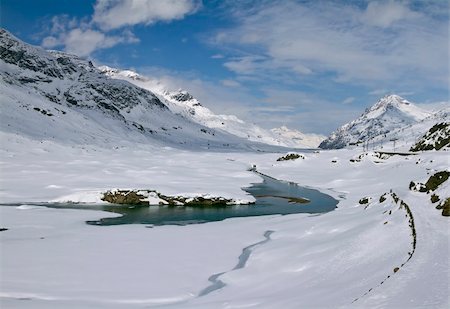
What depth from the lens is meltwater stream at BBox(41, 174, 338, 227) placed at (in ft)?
162

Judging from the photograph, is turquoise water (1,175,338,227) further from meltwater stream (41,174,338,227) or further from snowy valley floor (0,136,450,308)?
snowy valley floor (0,136,450,308)

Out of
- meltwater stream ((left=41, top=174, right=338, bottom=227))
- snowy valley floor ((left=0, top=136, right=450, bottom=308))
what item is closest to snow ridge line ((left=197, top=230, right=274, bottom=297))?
snowy valley floor ((left=0, top=136, right=450, bottom=308))

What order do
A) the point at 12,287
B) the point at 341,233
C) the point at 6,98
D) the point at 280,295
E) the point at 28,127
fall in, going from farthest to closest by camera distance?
the point at 6,98, the point at 28,127, the point at 341,233, the point at 12,287, the point at 280,295

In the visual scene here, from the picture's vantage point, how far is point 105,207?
5800 centimetres

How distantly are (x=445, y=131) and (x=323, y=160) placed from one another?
1337 inches

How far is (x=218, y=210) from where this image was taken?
194 ft

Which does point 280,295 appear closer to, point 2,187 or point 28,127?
point 2,187

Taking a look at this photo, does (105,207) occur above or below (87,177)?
below

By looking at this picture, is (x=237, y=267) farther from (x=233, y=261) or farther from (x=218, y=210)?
(x=218, y=210)

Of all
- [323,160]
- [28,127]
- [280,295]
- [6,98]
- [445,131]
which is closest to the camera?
[280,295]

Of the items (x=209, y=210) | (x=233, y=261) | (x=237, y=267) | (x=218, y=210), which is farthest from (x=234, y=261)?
(x=218, y=210)

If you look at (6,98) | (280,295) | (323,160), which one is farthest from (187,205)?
(6,98)

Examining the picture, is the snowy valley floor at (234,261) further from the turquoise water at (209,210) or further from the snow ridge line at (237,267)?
the turquoise water at (209,210)

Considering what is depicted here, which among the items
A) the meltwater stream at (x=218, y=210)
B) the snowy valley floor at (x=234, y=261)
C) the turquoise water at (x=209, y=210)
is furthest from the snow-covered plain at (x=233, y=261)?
the meltwater stream at (x=218, y=210)
